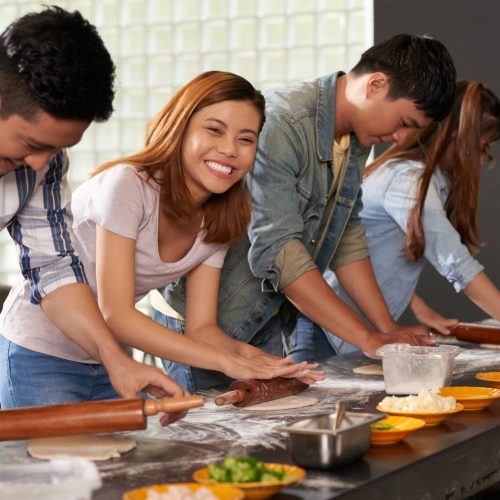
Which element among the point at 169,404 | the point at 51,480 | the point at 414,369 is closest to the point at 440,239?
the point at 414,369

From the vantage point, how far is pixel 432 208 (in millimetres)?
2975

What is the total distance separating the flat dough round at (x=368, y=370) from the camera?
92.7 inches

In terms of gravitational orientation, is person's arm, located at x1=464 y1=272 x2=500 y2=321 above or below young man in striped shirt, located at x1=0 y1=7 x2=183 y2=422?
below

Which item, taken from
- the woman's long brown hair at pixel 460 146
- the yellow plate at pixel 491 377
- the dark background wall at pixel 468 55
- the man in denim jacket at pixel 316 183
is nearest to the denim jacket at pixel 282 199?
the man in denim jacket at pixel 316 183

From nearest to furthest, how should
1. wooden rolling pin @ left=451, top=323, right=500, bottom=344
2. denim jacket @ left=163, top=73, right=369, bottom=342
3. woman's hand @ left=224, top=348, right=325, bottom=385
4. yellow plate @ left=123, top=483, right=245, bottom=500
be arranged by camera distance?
yellow plate @ left=123, top=483, right=245, bottom=500 < woman's hand @ left=224, top=348, right=325, bottom=385 < denim jacket @ left=163, top=73, right=369, bottom=342 < wooden rolling pin @ left=451, top=323, right=500, bottom=344

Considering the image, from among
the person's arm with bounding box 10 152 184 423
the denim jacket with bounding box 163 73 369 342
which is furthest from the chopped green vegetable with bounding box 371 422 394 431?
the denim jacket with bounding box 163 73 369 342

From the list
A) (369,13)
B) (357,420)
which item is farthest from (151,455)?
(369,13)

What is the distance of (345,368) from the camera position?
244 cm

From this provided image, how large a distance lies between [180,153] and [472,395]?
0.80 m

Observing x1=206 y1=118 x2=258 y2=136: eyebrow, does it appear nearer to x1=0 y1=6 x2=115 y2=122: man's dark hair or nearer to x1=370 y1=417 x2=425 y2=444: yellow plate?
x1=0 y1=6 x2=115 y2=122: man's dark hair

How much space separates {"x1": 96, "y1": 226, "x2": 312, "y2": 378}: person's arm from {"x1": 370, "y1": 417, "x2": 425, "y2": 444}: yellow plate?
0.35 metres

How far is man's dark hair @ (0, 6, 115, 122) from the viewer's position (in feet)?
4.79

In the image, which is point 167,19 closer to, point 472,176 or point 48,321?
point 472,176

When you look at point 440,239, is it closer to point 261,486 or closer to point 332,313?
point 332,313
